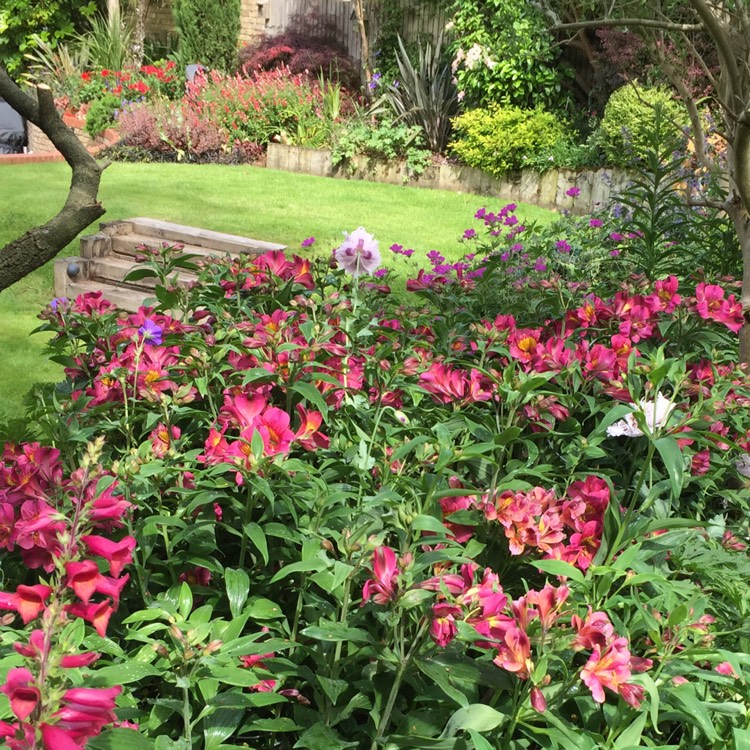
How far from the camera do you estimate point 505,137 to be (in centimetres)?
893

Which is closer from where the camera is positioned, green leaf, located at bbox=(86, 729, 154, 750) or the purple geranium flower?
green leaf, located at bbox=(86, 729, 154, 750)

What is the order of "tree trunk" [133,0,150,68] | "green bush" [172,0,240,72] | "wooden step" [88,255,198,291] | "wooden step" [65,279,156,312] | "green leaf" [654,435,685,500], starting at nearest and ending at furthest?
1. "green leaf" [654,435,685,500]
2. "wooden step" [65,279,156,312]
3. "wooden step" [88,255,198,291]
4. "green bush" [172,0,240,72]
5. "tree trunk" [133,0,150,68]

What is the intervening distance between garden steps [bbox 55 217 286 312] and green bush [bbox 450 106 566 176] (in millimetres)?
4367

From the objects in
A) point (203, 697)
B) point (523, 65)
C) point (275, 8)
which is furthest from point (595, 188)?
point (275, 8)

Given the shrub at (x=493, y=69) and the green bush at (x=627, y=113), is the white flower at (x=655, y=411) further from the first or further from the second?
the shrub at (x=493, y=69)

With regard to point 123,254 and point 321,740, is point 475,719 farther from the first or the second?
point 123,254

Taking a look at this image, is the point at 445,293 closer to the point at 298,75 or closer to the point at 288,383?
the point at 288,383

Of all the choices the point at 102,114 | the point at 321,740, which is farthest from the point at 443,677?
the point at 102,114

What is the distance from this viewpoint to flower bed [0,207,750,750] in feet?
3.29

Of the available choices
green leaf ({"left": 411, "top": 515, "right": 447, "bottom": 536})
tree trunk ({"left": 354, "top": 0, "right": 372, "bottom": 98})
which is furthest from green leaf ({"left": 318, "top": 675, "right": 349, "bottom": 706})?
tree trunk ({"left": 354, "top": 0, "right": 372, "bottom": 98})

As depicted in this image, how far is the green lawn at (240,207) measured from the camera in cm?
533

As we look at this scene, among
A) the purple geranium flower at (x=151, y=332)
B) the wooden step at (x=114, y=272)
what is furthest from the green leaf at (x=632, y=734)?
the wooden step at (x=114, y=272)

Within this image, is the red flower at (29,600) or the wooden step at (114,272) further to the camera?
the wooden step at (114,272)

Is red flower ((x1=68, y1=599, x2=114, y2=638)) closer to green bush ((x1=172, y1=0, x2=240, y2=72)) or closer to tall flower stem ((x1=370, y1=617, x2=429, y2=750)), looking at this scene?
tall flower stem ((x1=370, y1=617, x2=429, y2=750))
